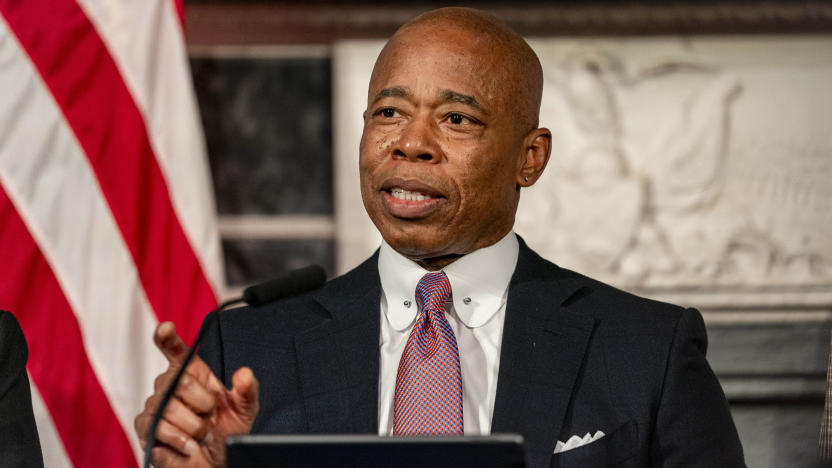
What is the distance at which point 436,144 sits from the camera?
1.81 metres

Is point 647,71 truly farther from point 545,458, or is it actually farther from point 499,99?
point 545,458

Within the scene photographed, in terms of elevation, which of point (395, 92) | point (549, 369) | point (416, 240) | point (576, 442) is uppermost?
point (395, 92)

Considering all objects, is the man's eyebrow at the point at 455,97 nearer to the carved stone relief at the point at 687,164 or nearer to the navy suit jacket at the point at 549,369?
the navy suit jacket at the point at 549,369

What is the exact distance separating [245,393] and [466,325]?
0.50 m

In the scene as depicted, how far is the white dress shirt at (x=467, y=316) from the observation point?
1782mm

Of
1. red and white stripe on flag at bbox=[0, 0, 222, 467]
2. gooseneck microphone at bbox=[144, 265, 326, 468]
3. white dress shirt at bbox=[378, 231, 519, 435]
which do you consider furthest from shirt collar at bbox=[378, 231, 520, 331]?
red and white stripe on flag at bbox=[0, 0, 222, 467]

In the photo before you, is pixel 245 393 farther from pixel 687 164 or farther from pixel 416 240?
pixel 687 164

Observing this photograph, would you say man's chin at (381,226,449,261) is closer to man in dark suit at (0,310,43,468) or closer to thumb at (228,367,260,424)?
thumb at (228,367,260,424)

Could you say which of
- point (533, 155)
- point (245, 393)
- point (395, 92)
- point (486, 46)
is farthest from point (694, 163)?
point (245, 393)

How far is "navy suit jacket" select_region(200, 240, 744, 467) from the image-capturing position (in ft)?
5.68

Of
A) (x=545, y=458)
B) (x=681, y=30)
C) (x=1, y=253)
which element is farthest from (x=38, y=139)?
(x=681, y=30)

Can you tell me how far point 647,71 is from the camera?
8.73 feet

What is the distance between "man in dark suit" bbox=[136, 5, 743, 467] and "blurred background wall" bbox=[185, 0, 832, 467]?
2.32 feet

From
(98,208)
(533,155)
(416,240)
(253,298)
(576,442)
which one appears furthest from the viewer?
(98,208)
